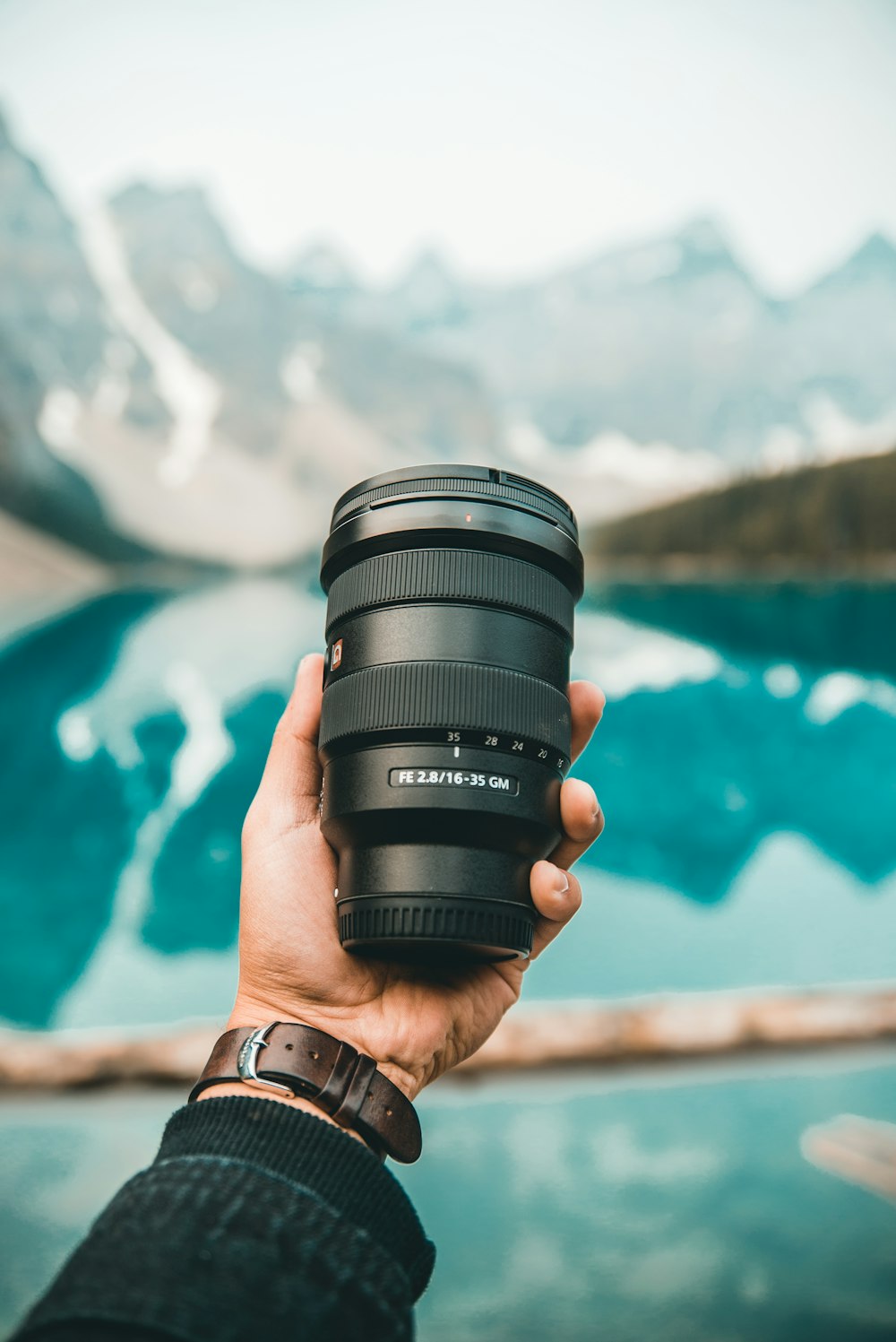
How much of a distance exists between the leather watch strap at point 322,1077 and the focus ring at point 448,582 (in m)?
0.38

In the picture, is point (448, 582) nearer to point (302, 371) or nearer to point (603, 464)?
point (603, 464)

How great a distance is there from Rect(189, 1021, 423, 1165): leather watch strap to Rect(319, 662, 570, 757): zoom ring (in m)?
0.27

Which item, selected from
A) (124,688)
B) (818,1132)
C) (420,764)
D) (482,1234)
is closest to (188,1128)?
(420,764)

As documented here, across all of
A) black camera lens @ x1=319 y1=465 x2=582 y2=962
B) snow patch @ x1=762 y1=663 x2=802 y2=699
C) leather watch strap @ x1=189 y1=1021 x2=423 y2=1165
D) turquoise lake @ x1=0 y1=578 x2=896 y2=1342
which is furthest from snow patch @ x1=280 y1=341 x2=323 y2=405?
leather watch strap @ x1=189 y1=1021 x2=423 y2=1165

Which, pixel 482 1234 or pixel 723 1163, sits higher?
pixel 723 1163

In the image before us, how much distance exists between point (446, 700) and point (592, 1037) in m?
1.95

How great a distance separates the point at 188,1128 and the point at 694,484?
7.61 metres

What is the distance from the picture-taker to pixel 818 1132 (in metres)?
2.48

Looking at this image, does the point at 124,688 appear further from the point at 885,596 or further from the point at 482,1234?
the point at 885,596

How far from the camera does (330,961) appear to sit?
0.86 meters

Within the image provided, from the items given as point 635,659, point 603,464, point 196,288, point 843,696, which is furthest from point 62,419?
point 843,696

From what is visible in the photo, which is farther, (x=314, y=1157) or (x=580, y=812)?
(x=580, y=812)

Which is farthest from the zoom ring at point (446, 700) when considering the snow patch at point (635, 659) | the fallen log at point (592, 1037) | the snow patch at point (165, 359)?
the snow patch at point (165, 359)

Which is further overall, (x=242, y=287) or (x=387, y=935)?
(x=242, y=287)
